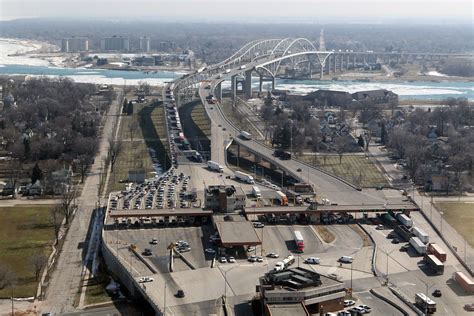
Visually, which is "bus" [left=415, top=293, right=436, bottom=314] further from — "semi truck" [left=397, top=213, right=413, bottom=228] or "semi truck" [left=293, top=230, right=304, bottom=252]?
"semi truck" [left=397, top=213, right=413, bottom=228]

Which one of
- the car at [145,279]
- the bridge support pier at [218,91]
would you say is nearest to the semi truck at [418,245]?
the car at [145,279]

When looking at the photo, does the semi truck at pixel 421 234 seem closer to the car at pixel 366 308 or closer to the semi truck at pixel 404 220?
the semi truck at pixel 404 220

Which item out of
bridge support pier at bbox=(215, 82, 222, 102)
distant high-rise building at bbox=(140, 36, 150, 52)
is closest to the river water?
bridge support pier at bbox=(215, 82, 222, 102)

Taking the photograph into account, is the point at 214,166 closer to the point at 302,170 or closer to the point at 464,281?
the point at 302,170

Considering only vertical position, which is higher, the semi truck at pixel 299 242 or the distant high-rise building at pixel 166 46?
the distant high-rise building at pixel 166 46

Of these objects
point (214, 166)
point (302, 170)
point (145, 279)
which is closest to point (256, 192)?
point (302, 170)

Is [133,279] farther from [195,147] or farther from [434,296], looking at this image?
[195,147]
